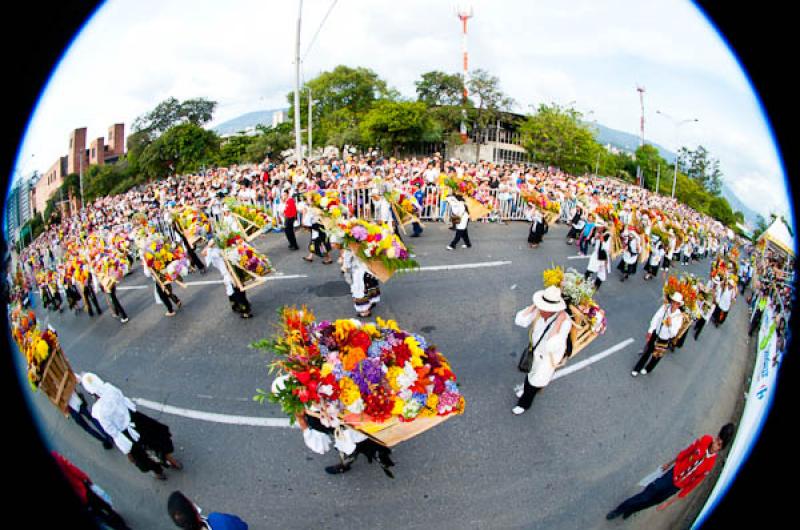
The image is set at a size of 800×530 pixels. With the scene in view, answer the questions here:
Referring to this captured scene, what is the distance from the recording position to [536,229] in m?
5.32

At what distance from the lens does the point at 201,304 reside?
5363 millimetres

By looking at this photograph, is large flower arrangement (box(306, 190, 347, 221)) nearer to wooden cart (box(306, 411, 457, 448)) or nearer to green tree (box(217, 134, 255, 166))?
green tree (box(217, 134, 255, 166))

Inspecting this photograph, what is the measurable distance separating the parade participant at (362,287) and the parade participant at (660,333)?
11.6 feet

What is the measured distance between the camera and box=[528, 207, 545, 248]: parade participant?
5.13 metres

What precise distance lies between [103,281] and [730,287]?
5995mm

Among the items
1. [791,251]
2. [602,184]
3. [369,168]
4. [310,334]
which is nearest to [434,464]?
[310,334]

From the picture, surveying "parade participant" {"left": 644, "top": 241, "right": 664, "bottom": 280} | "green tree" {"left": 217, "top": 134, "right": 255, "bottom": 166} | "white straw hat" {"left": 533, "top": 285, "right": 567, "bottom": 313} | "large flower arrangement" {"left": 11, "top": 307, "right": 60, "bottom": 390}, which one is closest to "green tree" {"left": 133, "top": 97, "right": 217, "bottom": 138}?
"green tree" {"left": 217, "top": 134, "right": 255, "bottom": 166}

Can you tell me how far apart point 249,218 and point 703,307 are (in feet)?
24.4

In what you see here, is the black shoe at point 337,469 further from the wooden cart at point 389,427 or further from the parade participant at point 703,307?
the parade participant at point 703,307

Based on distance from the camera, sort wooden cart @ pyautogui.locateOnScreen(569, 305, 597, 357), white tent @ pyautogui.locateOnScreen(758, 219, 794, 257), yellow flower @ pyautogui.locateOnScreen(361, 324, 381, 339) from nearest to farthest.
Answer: white tent @ pyautogui.locateOnScreen(758, 219, 794, 257) → yellow flower @ pyautogui.locateOnScreen(361, 324, 381, 339) → wooden cart @ pyautogui.locateOnScreen(569, 305, 597, 357)

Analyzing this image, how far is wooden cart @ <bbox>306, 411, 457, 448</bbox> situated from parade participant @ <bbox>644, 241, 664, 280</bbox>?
10.6 ft

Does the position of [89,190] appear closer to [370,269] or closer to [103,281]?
[103,281]

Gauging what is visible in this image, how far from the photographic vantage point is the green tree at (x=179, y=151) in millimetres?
3252

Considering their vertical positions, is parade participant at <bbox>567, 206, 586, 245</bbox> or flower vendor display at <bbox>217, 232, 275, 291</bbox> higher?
parade participant at <bbox>567, 206, 586, 245</bbox>
